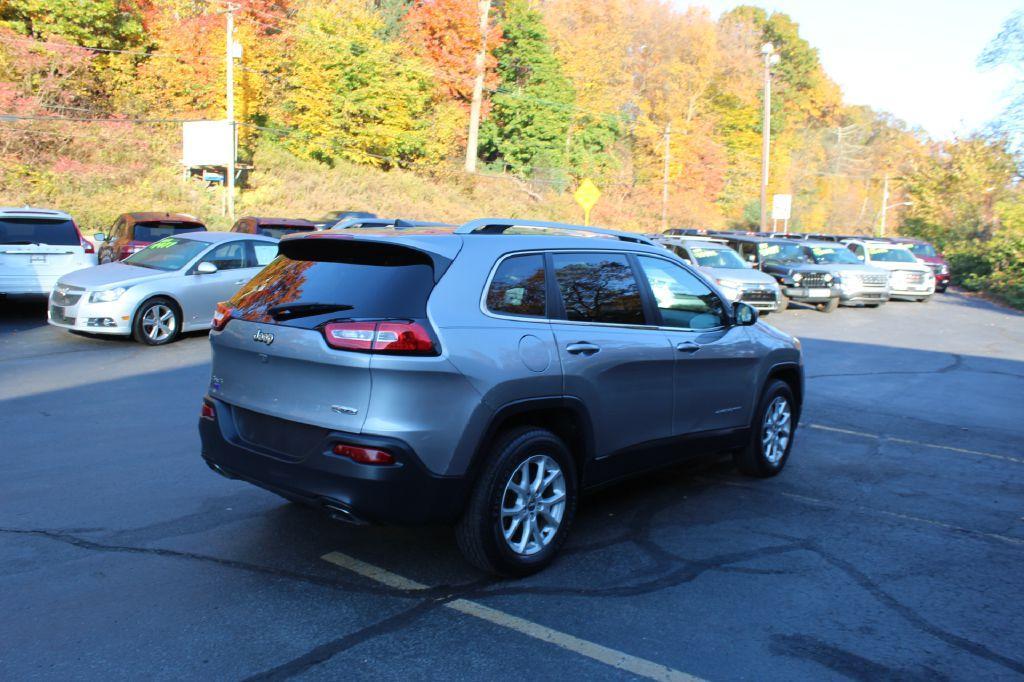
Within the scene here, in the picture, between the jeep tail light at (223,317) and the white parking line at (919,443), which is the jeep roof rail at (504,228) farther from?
the white parking line at (919,443)

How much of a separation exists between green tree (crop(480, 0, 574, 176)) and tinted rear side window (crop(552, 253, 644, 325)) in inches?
1825

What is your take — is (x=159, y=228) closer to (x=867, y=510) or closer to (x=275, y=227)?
(x=275, y=227)

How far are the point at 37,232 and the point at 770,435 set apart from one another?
40.9 ft

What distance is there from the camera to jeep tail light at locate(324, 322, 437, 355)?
408cm

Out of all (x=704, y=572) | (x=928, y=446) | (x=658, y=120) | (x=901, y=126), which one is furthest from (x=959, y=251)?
(x=901, y=126)

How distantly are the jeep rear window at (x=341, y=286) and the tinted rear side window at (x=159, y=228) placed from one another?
14164mm

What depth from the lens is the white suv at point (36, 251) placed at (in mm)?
13680

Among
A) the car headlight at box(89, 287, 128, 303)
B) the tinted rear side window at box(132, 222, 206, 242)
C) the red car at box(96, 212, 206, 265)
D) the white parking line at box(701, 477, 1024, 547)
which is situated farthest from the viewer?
the tinted rear side window at box(132, 222, 206, 242)

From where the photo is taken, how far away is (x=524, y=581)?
459cm

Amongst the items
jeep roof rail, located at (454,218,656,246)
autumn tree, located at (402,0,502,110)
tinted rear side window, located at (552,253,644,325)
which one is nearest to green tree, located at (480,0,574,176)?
autumn tree, located at (402,0,502,110)

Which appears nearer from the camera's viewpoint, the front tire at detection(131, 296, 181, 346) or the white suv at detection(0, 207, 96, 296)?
the front tire at detection(131, 296, 181, 346)

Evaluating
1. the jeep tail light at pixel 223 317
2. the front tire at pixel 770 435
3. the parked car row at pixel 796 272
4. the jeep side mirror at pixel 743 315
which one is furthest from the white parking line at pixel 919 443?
the parked car row at pixel 796 272

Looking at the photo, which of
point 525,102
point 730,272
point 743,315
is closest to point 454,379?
point 743,315

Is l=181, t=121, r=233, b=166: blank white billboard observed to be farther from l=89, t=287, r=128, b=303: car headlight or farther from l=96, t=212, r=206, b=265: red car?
l=89, t=287, r=128, b=303: car headlight
